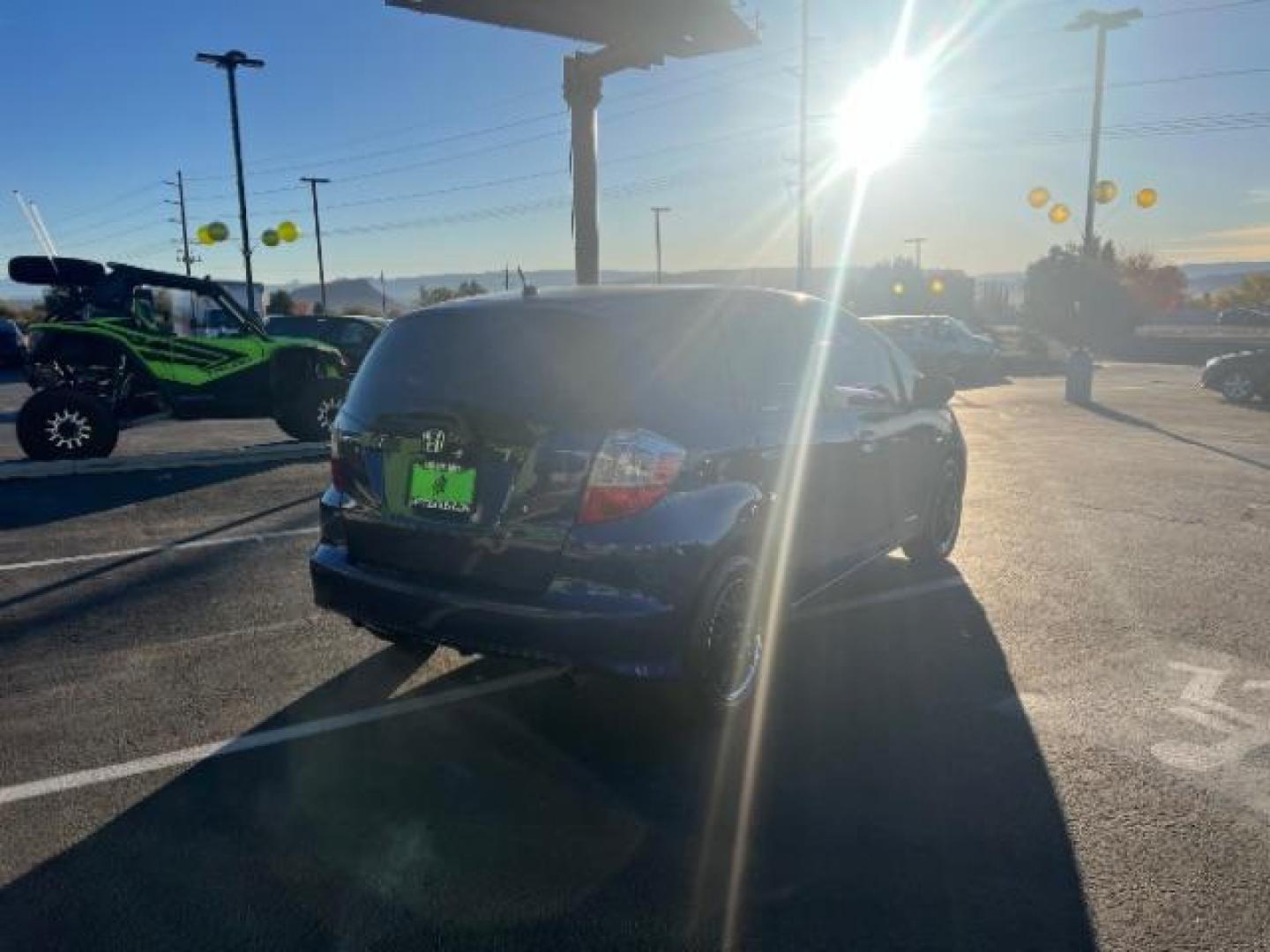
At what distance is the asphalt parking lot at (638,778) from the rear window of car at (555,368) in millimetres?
1264

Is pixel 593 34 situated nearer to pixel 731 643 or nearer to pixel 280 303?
pixel 731 643

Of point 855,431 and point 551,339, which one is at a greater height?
point 551,339

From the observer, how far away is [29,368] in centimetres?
1021

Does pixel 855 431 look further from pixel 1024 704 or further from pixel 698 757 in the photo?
pixel 698 757

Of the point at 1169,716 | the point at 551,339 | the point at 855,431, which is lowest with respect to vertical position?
the point at 1169,716

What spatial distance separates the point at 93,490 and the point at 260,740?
6.34 m

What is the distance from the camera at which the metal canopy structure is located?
1975cm

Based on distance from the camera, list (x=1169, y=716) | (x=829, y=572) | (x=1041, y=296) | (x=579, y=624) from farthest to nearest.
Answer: (x=1041, y=296)
(x=829, y=572)
(x=1169, y=716)
(x=579, y=624)

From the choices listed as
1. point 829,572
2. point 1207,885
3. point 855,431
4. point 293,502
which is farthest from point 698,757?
point 293,502

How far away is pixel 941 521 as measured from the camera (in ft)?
20.5

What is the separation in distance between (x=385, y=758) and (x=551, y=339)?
1708mm

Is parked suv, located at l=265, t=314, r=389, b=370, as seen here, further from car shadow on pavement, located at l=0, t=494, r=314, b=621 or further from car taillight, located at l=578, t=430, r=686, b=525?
car taillight, located at l=578, t=430, r=686, b=525

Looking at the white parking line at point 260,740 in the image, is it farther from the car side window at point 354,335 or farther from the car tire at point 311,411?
the car side window at point 354,335

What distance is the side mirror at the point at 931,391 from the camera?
5.69m
